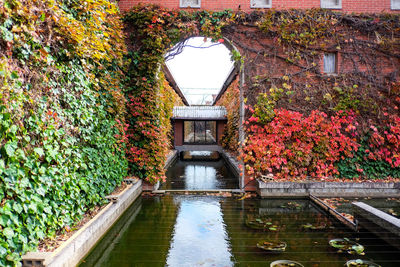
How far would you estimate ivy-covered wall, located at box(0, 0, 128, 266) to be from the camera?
235 cm

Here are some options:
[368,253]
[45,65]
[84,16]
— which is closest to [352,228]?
[368,253]

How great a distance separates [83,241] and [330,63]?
24.6 ft

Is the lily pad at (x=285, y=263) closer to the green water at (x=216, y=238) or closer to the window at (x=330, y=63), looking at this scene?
the green water at (x=216, y=238)

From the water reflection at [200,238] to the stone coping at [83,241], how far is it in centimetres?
112

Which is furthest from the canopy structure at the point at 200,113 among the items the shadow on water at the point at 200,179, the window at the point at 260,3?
the window at the point at 260,3

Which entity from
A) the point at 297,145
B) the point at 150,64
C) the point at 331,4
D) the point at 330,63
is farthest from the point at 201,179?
the point at 331,4

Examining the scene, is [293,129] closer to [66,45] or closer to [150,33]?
[150,33]

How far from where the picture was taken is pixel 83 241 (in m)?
3.37

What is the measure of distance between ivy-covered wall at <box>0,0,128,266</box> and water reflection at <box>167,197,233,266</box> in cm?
149

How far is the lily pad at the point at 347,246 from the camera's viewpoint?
3.58m

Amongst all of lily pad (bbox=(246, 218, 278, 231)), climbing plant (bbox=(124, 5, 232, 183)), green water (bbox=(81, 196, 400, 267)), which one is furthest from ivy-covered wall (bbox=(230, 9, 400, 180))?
lily pad (bbox=(246, 218, 278, 231))

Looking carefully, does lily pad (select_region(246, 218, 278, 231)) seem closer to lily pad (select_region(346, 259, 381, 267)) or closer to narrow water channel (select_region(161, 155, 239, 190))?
lily pad (select_region(346, 259, 381, 267))

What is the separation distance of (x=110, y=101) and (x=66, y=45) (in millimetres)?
1975

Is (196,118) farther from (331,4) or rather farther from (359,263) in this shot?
(359,263)
